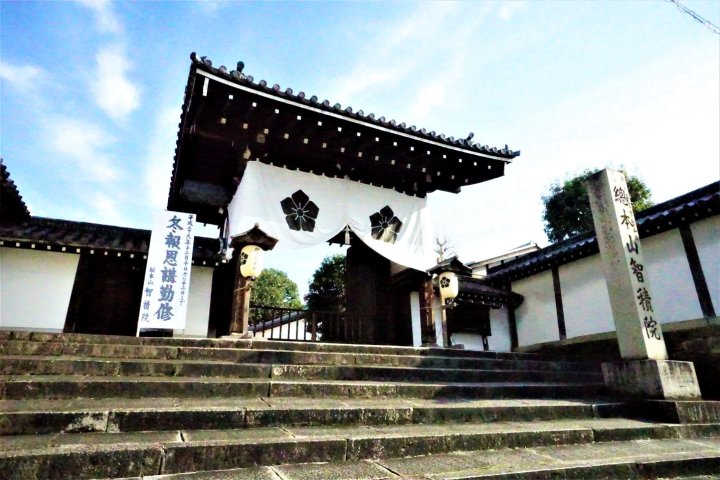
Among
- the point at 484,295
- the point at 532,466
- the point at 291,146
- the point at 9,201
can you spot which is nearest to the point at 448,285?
the point at 484,295

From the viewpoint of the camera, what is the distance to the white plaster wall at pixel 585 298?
33.1ft

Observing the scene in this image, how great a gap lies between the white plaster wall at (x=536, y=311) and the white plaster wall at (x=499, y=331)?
1.18 feet

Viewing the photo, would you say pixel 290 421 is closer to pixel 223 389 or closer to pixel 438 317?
pixel 223 389

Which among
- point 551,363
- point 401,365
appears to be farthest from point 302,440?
point 551,363

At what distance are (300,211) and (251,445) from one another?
6.44m

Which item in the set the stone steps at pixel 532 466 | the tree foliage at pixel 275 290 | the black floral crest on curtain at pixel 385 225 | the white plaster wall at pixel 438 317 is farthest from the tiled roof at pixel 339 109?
the tree foliage at pixel 275 290

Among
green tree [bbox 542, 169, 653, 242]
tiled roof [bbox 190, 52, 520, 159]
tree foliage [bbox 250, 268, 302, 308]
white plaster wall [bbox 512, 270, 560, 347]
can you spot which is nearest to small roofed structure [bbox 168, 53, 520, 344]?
tiled roof [bbox 190, 52, 520, 159]

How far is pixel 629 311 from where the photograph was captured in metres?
5.74

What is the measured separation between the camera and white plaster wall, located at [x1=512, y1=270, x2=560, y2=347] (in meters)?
11.6

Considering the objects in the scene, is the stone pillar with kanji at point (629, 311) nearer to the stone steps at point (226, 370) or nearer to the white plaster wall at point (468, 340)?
the stone steps at point (226, 370)

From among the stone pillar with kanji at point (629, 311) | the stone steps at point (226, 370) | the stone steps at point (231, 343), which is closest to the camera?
the stone steps at point (226, 370)

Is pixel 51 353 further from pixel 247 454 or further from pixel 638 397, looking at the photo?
pixel 638 397

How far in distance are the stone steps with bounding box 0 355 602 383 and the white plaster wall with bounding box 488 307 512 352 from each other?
6.39m

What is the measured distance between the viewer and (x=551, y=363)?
7.18 m
